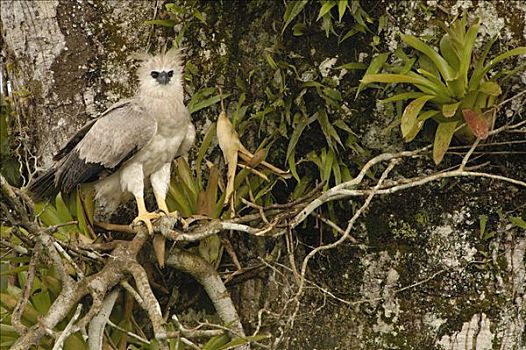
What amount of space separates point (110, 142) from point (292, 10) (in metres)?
0.93

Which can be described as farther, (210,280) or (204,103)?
(204,103)

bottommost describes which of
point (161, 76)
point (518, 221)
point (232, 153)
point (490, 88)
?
point (518, 221)

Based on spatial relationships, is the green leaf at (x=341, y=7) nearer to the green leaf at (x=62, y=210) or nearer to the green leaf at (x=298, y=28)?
the green leaf at (x=298, y=28)

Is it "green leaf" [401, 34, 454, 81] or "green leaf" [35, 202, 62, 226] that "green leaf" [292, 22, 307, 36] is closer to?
"green leaf" [401, 34, 454, 81]

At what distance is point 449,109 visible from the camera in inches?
122

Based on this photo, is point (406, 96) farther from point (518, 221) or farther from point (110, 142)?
point (110, 142)

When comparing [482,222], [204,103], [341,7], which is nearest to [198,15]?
[204,103]

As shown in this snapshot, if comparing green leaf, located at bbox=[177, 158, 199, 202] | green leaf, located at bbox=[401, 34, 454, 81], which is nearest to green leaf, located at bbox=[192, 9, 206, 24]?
green leaf, located at bbox=[177, 158, 199, 202]

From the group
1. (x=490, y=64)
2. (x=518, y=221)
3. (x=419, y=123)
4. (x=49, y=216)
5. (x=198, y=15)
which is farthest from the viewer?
(x=198, y=15)

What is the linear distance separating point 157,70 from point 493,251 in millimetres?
1554

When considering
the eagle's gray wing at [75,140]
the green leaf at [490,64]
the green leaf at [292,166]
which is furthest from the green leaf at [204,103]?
the green leaf at [490,64]

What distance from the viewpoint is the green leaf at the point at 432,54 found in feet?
10.3

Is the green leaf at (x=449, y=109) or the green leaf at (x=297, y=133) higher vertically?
the green leaf at (x=449, y=109)

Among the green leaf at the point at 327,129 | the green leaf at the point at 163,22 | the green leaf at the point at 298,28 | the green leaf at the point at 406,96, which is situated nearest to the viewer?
the green leaf at the point at 406,96
